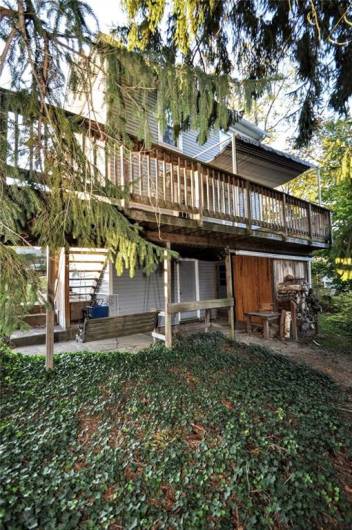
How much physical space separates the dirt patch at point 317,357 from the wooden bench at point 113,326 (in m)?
2.91

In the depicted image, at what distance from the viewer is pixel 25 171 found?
2.71 metres

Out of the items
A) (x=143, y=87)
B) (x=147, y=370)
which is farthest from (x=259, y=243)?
(x=143, y=87)

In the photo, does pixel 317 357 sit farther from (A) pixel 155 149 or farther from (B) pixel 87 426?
(A) pixel 155 149

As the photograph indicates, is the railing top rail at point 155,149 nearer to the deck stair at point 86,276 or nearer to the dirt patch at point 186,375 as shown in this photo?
the dirt patch at point 186,375

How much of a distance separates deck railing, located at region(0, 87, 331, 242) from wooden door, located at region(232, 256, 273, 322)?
5.44 feet

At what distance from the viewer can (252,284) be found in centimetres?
900

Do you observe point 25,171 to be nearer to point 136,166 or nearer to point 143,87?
point 143,87

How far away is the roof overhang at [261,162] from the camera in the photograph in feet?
27.2

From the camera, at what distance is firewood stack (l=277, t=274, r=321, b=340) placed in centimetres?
762

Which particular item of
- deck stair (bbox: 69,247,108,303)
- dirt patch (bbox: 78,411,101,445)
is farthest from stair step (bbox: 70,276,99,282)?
dirt patch (bbox: 78,411,101,445)

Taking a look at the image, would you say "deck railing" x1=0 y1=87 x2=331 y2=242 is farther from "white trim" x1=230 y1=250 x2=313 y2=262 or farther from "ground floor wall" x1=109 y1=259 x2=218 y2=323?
"ground floor wall" x1=109 y1=259 x2=218 y2=323

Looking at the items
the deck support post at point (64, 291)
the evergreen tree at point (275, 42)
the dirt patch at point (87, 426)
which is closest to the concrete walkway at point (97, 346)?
the deck support post at point (64, 291)

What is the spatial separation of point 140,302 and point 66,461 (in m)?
6.18

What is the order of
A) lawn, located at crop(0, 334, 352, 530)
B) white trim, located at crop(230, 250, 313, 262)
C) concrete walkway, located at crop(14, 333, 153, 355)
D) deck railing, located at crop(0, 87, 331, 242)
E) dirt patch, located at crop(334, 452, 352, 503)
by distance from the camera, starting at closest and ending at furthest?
1. lawn, located at crop(0, 334, 352, 530)
2. dirt patch, located at crop(334, 452, 352, 503)
3. deck railing, located at crop(0, 87, 331, 242)
4. concrete walkway, located at crop(14, 333, 153, 355)
5. white trim, located at crop(230, 250, 313, 262)
